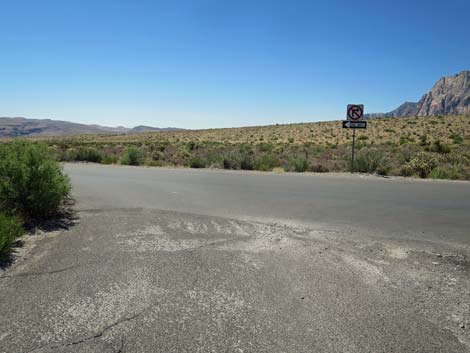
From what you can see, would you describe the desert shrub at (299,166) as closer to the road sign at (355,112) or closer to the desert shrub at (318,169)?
the desert shrub at (318,169)

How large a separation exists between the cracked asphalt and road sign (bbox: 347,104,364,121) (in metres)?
9.47

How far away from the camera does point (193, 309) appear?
161 inches

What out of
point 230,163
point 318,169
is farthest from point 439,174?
point 230,163

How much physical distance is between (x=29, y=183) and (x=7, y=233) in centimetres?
211

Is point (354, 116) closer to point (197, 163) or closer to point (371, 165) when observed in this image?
point (371, 165)

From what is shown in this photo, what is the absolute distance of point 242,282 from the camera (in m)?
4.80

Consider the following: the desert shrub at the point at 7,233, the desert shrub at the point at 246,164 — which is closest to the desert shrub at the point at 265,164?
the desert shrub at the point at 246,164

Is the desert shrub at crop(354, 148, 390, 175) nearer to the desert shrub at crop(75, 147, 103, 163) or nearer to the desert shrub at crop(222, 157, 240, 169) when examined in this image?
the desert shrub at crop(222, 157, 240, 169)

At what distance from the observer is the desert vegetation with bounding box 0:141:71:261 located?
7.37 metres

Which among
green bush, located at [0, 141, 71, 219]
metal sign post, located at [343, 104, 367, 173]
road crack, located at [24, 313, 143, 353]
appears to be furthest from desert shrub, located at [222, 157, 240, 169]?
road crack, located at [24, 313, 143, 353]

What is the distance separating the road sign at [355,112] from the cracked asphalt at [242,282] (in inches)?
373

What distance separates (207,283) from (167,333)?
1199 mm

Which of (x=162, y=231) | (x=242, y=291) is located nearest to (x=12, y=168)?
(x=162, y=231)

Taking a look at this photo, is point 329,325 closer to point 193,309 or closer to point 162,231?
point 193,309
